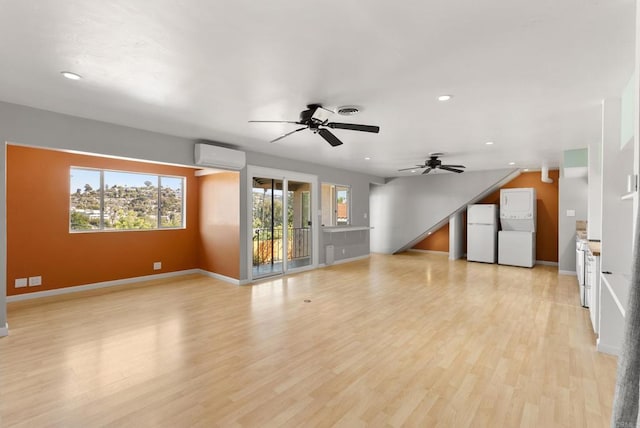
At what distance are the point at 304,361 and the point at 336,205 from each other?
561 centimetres

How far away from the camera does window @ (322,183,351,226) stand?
7.83 m

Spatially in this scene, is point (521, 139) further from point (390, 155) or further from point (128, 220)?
point (128, 220)

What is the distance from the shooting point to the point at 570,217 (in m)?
6.50

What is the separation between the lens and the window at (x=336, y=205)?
783cm

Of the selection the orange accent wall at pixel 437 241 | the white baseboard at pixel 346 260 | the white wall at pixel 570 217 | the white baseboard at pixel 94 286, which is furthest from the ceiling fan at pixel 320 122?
the orange accent wall at pixel 437 241

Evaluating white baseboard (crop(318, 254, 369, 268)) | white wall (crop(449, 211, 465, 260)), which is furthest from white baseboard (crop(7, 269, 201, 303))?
white wall (crop(449, 211, 465, 260))

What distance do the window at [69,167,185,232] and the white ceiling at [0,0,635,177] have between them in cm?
223

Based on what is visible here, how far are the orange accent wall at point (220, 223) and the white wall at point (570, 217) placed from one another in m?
6.85

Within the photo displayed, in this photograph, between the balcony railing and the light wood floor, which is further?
the balcony railing


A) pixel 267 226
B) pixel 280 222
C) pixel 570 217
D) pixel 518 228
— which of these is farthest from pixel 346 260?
pixel 570 217

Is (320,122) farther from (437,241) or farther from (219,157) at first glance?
(437,241)

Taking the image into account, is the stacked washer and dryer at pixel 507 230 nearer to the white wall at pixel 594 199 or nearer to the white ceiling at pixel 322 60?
the white wall at pixel 594 199

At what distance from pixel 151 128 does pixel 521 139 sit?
5.54m

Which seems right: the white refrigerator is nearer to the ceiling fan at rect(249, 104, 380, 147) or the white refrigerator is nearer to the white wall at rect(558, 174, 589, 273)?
the white wall at rect(558, 174, 589, 273)
